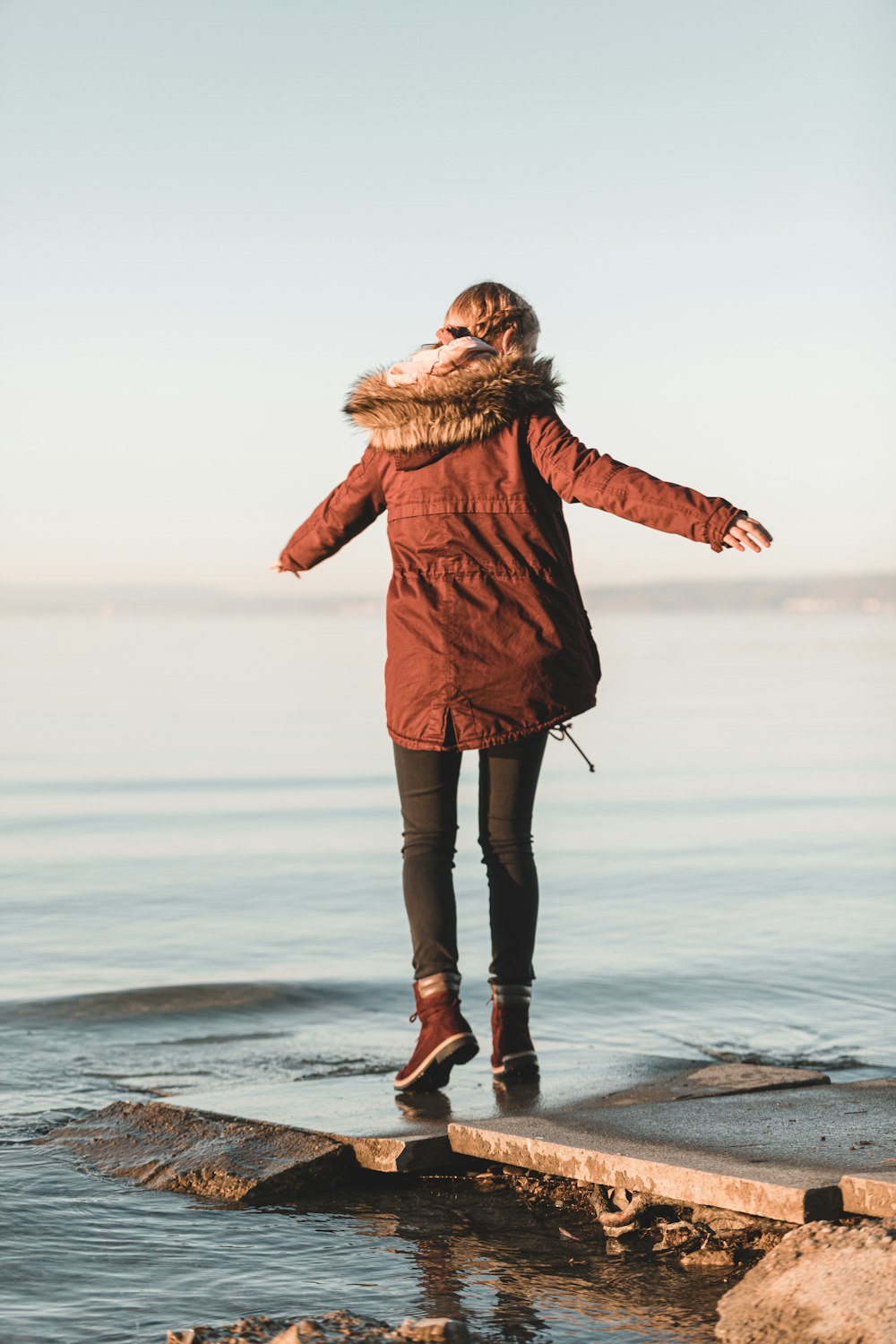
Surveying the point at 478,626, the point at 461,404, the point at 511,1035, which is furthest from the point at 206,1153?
the point at 461,404

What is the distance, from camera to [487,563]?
4.35m

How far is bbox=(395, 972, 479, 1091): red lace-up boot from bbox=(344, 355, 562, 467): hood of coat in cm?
146

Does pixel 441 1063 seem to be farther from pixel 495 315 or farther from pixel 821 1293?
pixel 495 315

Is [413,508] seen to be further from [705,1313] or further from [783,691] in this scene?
[783,691]

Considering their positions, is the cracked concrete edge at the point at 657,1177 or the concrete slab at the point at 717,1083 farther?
the concrete slab at the point at 717,1083

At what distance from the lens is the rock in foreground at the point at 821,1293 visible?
2617 millimetres

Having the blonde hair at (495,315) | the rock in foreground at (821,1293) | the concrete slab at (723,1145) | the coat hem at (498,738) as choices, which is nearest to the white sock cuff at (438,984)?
the concrete slab at (723,1145)

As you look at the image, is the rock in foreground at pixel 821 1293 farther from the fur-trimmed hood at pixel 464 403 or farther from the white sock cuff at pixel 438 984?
the fur-trimmed hood at pixel 464 403

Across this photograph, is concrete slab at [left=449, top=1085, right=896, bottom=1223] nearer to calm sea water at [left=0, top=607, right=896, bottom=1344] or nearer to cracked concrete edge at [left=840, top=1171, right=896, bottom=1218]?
cracked concrete edge at [left=840, top=1171, right=896, bottom=1218]

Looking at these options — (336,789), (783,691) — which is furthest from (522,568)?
(783,691)

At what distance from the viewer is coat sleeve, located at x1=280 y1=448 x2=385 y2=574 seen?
4625 mm

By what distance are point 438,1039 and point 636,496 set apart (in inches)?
60.6

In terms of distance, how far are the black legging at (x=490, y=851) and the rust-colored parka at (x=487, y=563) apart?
114 mm

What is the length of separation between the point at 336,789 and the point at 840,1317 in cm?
Result: 1246
